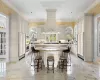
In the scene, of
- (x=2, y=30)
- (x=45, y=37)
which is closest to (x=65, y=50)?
(x=2, y=30)

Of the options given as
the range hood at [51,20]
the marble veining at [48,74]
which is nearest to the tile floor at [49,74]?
the marble veining at [48,74]

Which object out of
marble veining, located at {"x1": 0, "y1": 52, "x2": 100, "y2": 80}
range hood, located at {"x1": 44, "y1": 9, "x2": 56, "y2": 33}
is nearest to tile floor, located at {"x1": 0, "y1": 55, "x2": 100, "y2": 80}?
marble veining, located at {"x1": 0, "y1": 52, "x2": 100, "y2": 80}

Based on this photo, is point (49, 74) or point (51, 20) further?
point (51, 20)

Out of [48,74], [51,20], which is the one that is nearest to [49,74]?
[48,74]

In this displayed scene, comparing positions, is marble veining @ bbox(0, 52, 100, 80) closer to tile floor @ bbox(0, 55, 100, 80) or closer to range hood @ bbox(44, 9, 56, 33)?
tile floor @ bbox(0, 55, 100, 80)

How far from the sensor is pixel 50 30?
825 cm

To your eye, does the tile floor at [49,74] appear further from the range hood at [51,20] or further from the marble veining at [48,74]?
the range hood at [51,20]

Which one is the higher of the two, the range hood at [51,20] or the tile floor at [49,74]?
the range hood at [51,20]

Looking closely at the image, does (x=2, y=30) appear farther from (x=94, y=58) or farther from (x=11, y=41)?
(x=94, y=58)

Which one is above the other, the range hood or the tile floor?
the range hood

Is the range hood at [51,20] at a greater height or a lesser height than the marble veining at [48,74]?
greater

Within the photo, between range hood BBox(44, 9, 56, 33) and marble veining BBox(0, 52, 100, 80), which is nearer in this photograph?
marble veining BBox(0, 52, 100, 80)

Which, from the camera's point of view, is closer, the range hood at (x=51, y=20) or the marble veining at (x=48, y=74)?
the marble veining at (x=48, y=74)

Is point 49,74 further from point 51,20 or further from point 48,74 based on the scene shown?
point 51,20
